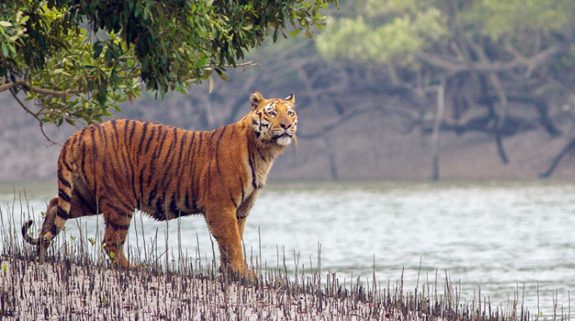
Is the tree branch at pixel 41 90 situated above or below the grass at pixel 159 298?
above

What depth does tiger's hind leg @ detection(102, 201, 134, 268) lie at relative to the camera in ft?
41.2

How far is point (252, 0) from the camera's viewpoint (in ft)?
36.7

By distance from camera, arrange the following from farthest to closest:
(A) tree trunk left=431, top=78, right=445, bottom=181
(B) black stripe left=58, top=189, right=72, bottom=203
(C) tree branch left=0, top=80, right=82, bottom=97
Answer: (A) tree trunk left=431, top=78, right=445, bottom=181 < (B) black stripe left=58, top=189, right=72, bottom=203 < (C) tree branch left=0, top=80, right=82, bottom=97

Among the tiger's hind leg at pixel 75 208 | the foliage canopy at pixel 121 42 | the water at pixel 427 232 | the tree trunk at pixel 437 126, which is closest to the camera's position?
the foliage canopy at pixel 121 42

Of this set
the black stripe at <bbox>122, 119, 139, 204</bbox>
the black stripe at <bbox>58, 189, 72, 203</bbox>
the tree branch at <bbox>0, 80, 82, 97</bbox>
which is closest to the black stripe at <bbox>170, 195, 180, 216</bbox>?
the black stripe at <bbox>122, 119, 139, 204</bbox>

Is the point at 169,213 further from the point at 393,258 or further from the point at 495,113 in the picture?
the point at 495,113

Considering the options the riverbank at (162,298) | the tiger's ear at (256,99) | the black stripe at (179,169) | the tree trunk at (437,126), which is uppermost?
the tree trunk at (437,126)

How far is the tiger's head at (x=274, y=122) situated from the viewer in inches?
494

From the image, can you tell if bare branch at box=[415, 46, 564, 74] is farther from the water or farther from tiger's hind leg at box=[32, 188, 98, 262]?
tiger's hind leg at box=[32, 188, 98, 262]

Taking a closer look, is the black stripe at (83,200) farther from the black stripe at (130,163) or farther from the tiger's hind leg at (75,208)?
the black stripe at (130,163)

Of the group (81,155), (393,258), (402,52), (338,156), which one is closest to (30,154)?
(338,156)

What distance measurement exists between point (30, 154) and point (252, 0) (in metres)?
46.2

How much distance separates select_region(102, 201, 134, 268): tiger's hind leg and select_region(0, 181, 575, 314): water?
1.27m

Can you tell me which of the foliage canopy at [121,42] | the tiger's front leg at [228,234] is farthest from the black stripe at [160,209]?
the foliage canopy at [121,42]
